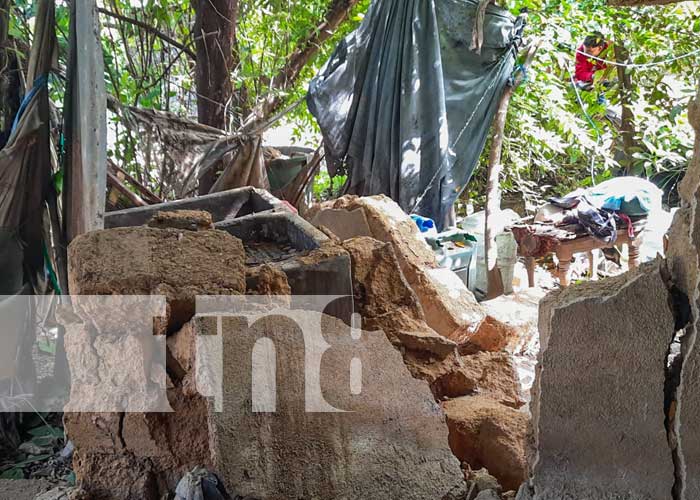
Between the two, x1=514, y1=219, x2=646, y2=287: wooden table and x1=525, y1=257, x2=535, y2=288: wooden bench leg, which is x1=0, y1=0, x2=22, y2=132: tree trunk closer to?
x1=514, y1=219, x2=646, y2=287: wooden table

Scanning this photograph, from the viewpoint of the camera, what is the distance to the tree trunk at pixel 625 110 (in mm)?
7137

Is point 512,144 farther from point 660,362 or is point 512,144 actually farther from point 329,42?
point 660,362

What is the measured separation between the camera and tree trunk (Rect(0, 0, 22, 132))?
359cm

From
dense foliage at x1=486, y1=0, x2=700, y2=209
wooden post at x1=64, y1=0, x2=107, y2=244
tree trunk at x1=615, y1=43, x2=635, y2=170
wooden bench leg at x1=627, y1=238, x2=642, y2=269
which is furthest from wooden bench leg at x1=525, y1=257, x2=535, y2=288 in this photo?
wooden post at x1=64, y1=0, x2=107, y2=244

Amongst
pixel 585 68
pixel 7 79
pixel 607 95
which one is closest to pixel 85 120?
pixel 7 79

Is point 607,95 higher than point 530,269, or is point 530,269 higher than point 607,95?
point 607,95

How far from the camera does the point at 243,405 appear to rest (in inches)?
64.8

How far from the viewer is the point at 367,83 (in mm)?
5199

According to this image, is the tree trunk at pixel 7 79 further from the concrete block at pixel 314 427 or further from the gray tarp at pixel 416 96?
the concrete block at pixel 314 427

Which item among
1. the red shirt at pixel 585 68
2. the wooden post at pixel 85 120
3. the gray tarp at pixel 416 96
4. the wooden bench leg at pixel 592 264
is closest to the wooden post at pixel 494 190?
the gray tarp at pixel 416 96

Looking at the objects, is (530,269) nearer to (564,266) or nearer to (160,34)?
(564,266)

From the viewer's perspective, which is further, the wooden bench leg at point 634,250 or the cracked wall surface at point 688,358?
the wooden bench leg at point 634,250

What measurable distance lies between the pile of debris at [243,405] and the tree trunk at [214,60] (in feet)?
12.0

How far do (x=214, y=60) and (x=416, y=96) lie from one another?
1897mm
